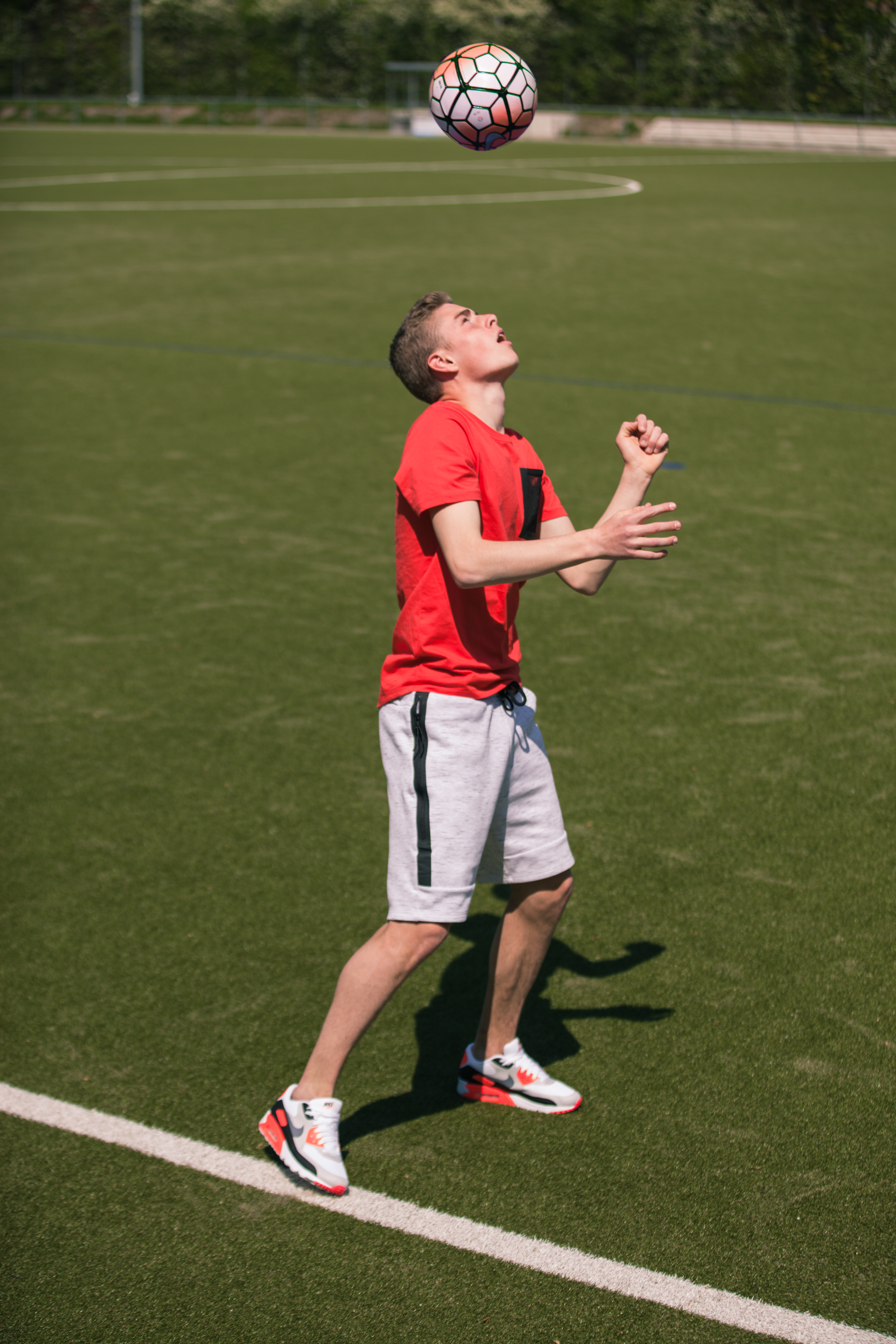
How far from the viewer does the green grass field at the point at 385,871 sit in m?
3.16

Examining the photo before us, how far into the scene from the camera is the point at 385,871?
16.3 ft

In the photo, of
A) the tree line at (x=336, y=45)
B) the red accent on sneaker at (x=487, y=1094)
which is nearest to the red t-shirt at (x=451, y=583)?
the red accent on sneaker at (x=487, y=1094)

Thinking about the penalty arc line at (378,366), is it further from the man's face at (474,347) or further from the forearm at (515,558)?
the forearm at (515,558)

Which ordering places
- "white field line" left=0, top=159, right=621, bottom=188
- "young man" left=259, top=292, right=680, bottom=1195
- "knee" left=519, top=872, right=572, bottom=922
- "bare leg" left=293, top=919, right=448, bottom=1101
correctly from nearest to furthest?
1. "young man" left=259, top=292, right=680, bottom=1195
2. "bare leg" left=293, top=919, right=448, bottom=1101
3. "knee" left=519, top=872, right=572, bottom=922
4. "white field line" left=0, top=159, right=621, bottom=188

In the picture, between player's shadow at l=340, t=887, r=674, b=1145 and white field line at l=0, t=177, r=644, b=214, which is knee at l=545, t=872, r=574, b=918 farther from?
white field line at l=0, t=177, r=644, b=214

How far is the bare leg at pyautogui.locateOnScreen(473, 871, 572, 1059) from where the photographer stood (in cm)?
352

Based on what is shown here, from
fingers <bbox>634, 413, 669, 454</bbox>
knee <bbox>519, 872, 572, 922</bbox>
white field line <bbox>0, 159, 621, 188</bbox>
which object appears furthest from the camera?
white field line <bbox>0, 159, 621, 188</bbox>

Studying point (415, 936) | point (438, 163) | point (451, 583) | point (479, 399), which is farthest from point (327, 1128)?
point (438, 163)

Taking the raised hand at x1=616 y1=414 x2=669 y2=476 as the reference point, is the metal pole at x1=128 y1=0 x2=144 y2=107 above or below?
above

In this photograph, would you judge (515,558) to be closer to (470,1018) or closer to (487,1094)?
(487,1094)

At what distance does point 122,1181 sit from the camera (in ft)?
11.1

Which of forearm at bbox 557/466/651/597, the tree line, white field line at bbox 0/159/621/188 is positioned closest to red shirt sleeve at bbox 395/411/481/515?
forearm at bbox 557/466/651/597

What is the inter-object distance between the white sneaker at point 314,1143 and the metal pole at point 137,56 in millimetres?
68615

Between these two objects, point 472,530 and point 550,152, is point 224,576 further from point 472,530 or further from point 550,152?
point 550,152
